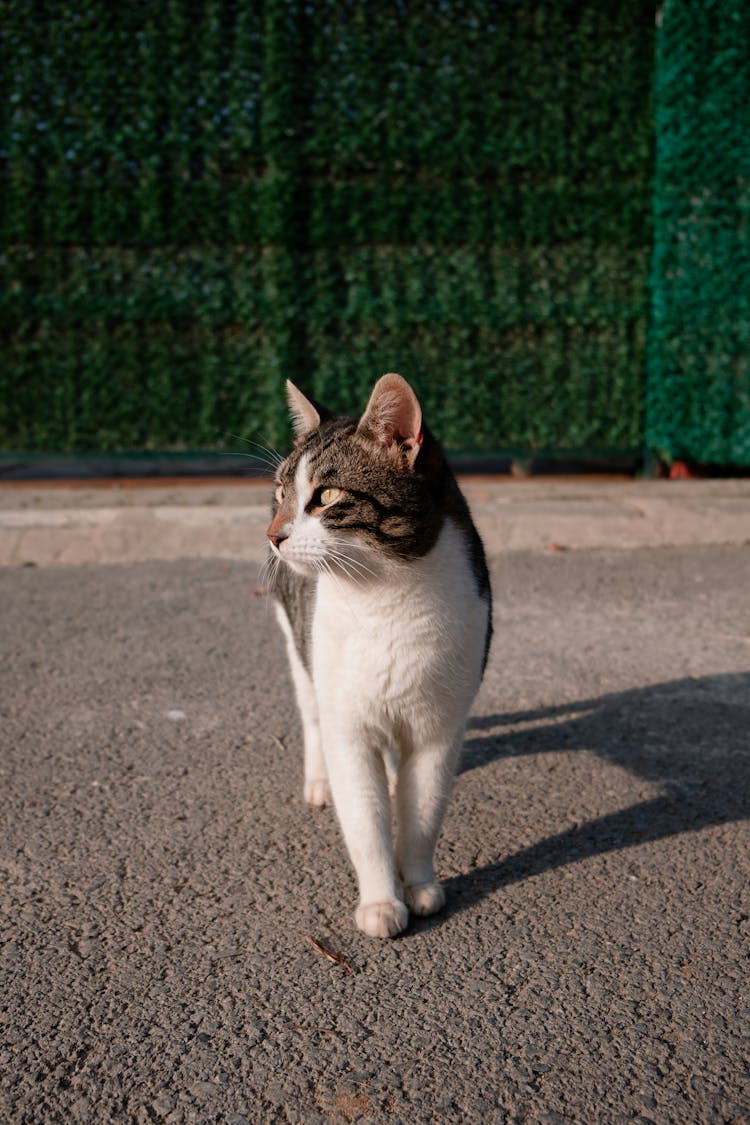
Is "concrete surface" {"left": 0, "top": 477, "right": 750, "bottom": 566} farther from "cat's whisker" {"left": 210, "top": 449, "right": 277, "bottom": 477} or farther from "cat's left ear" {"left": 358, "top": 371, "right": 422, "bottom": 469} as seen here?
"cat's left ear" {"left": 358, "top": 371, "right": 422, "bottom": 469}

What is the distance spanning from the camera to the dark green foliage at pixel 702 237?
6.57m

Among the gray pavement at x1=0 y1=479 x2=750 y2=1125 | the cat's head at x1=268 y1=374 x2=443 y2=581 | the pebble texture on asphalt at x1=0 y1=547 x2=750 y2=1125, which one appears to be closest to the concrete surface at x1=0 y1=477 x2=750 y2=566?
the gray pavement at x1=0 y1=479 x2=750 y2=1125

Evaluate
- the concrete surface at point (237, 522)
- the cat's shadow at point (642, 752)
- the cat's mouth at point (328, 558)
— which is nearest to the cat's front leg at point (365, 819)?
the cat's shadow at point (642, 752)

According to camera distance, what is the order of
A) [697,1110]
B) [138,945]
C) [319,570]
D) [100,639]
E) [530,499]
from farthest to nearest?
[530,499] → [100,639] → [319,570] → [138,945] → [697,1110]

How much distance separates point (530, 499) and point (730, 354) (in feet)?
5.85

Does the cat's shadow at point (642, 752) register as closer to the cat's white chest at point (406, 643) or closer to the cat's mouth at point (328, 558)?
the cat's white chest at point (406, 643)

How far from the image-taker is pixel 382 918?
217 cm

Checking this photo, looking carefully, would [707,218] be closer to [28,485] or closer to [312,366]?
[312,366]

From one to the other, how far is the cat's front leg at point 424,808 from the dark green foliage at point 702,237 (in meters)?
5.08

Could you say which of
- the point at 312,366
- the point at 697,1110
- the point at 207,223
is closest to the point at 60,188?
the point at 207,223

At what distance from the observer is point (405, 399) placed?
87.5 inches

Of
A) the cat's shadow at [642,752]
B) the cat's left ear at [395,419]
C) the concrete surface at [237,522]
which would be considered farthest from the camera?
the concrete surface at [237,522]

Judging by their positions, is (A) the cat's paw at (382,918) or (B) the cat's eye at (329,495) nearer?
(A) the cat's paw at (382,918)

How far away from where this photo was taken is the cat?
2.23 meters
